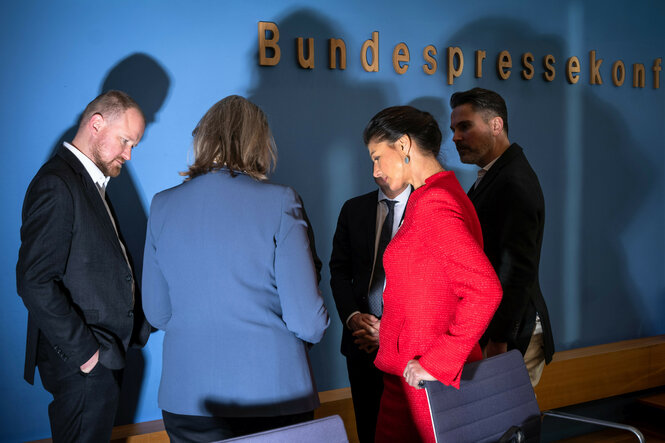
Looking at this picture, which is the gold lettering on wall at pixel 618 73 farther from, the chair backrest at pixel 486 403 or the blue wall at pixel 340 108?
the chair backrest at pixel 486 403

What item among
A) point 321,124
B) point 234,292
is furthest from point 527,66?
point 234,292

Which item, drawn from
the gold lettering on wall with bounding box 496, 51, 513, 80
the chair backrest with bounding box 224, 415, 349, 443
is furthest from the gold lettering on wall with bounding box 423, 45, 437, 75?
the chair backrest with bounding box 224, 415, 349, 443

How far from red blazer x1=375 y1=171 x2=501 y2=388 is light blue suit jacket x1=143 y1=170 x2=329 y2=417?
0.87ft

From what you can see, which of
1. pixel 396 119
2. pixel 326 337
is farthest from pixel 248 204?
pixel 326 337

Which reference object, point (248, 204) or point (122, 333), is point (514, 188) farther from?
point (122, 333)

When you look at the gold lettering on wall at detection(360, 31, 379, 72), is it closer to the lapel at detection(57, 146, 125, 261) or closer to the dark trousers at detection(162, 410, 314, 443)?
the lapel at detection(57, 146, 125, 261)

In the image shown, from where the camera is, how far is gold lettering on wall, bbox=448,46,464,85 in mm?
3545

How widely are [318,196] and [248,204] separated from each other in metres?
1.65

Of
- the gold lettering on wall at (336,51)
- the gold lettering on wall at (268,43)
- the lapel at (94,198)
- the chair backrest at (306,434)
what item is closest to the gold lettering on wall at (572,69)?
the gold lettering on wall at (336,51)

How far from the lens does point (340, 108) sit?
3.29 metres

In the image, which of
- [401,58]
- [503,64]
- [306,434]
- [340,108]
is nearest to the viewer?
[306,434]

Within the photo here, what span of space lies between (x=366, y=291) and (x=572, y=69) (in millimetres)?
2520

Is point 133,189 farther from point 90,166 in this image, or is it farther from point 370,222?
point 370,222

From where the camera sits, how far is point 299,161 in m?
3.21
